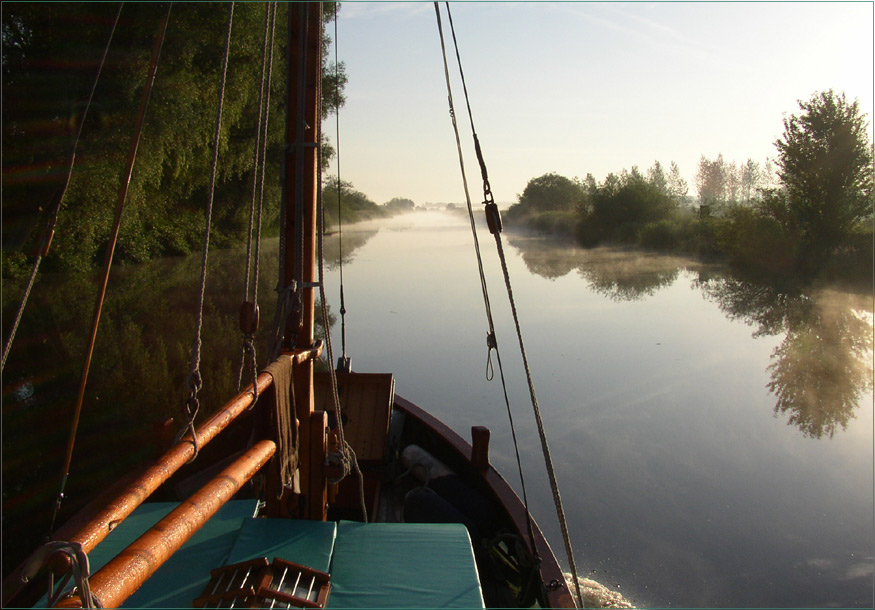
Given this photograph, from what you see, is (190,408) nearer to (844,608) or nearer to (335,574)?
(335,574)

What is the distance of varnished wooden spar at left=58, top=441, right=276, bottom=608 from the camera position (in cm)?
123

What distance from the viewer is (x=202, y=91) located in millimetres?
9531

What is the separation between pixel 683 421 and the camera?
19.5 feet

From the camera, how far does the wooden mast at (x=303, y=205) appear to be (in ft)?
8.90

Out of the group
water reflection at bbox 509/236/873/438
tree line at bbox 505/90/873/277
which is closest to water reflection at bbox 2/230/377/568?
water reflection at bbox 509/236/873/438

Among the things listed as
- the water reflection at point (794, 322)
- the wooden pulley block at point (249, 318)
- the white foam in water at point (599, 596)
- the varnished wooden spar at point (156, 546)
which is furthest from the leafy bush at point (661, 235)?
the varnished wooden spar at point (156, 546)

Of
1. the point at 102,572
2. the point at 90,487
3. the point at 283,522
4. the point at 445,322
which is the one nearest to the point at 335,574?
the point at 283,522

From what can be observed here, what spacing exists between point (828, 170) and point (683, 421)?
12865 mm

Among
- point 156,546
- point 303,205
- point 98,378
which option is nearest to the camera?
point 156,546

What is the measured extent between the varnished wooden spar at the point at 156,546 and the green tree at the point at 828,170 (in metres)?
17.2

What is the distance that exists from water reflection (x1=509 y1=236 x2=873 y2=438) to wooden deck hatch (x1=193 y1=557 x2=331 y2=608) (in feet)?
17.6

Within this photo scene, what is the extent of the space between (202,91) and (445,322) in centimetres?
526

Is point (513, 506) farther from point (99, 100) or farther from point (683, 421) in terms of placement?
point (99, 100)

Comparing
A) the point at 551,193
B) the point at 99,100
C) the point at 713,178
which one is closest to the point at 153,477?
the point at 99,100
